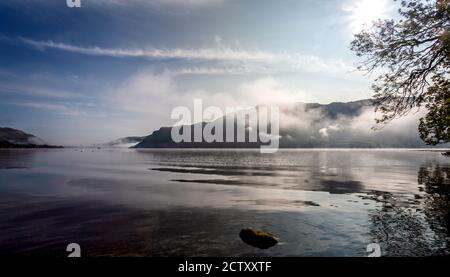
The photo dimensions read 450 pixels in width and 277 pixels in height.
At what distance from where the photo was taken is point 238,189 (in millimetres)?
42938

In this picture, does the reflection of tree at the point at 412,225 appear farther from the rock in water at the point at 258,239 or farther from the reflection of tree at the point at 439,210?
the rock in water at the point at 258,239

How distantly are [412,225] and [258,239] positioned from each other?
1151cm

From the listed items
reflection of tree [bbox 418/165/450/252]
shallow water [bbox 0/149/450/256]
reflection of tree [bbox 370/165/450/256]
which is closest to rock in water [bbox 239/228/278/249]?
shallow water [bbox 0/149/450/256]

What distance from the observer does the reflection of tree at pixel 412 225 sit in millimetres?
17281

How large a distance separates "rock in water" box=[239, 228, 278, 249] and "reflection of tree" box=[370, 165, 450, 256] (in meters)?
5.90

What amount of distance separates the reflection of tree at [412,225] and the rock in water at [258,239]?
5.90 meters

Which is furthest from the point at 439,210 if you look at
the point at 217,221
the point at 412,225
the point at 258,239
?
the point at 217,221

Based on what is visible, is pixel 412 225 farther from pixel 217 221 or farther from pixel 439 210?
pixel 217 221

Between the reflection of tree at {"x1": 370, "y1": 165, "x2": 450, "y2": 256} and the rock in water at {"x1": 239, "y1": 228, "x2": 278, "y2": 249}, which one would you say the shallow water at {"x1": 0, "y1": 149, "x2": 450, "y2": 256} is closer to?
the reflection of tree at {"x1": 370, "y1": 165, "x2": 450, "y2": 256}

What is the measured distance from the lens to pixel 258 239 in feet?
61.7

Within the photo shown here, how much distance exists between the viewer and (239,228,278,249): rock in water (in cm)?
1839
